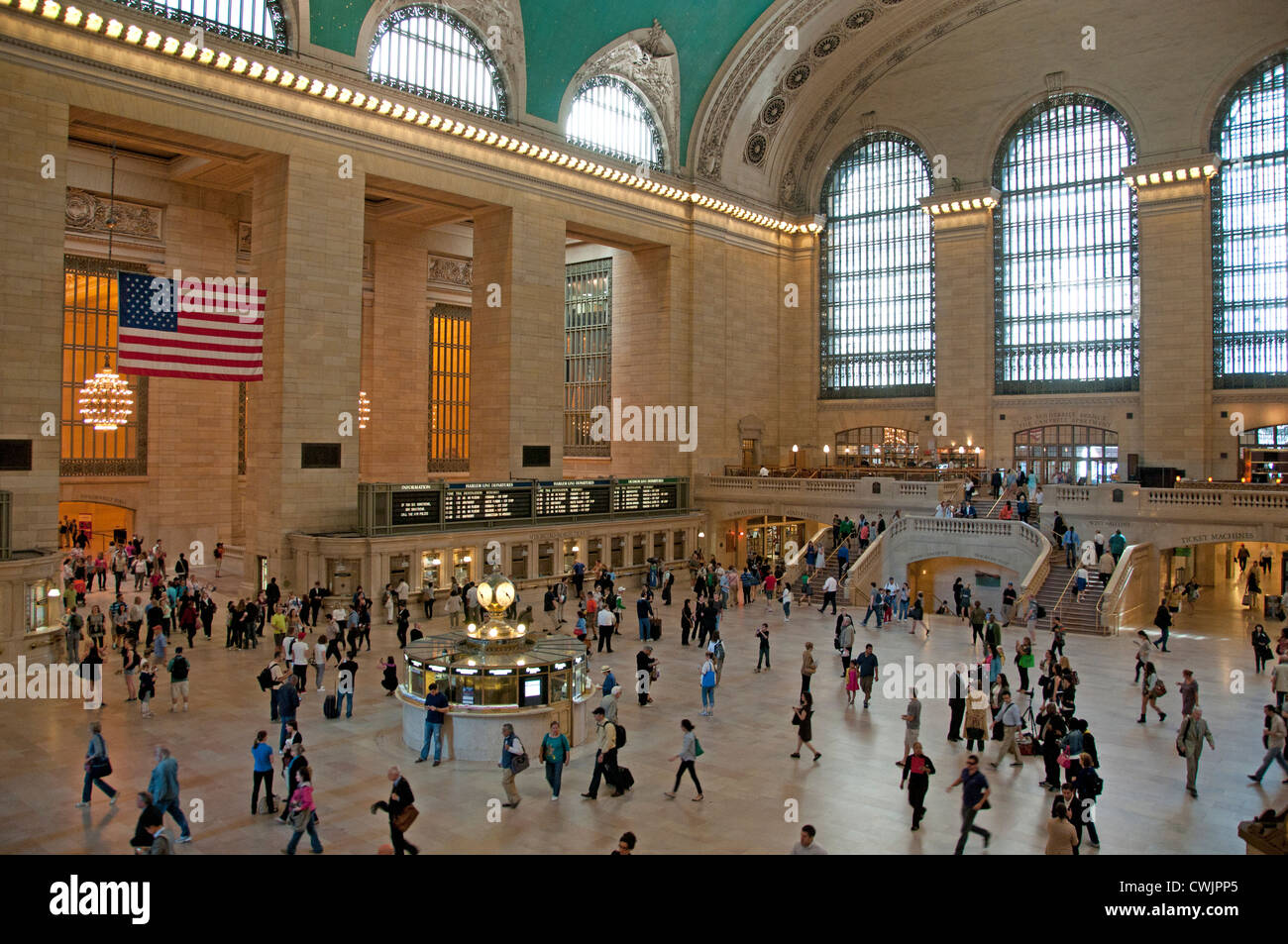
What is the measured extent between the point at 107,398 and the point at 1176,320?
35675 millimetres

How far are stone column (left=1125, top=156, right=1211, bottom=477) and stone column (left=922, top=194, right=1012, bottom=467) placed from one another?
5569 millimetres

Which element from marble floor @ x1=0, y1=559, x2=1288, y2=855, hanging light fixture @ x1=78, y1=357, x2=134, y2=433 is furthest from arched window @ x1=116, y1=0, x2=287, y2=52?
marble floor @ x1=0, y1=559, x2=1288, y2=855

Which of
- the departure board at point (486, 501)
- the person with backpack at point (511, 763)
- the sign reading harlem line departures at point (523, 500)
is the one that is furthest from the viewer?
the departure board at point (486, 501)

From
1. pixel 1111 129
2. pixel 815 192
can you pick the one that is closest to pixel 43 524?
pixel 815 192

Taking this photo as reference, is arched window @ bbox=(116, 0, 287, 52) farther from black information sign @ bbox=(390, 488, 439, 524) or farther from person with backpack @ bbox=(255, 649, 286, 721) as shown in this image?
person with backpack @ bbox=(255, 649, 286, 721)

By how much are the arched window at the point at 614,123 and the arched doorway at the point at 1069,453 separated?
18.4 metres

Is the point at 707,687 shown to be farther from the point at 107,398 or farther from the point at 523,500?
the point at 107,398

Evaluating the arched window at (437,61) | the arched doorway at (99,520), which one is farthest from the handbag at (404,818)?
the arched doorway at (99,520)

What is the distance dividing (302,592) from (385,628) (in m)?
2.44

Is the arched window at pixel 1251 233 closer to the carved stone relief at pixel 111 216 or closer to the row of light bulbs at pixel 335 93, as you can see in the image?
the row of light bulbs at pixel 335 93

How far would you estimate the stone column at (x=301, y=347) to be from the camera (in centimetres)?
2305

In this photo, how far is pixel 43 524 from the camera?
1891 centimetres

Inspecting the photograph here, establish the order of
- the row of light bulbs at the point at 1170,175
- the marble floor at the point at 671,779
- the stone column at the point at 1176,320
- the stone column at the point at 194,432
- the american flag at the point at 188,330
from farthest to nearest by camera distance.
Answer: the stone column at the point at 1176,320 → the row of light bulbs at the point at 1170,175 → the stone column at the point at 194,432 → the american flag at the point at 188,330 → the marble floor at the point at 671,779
